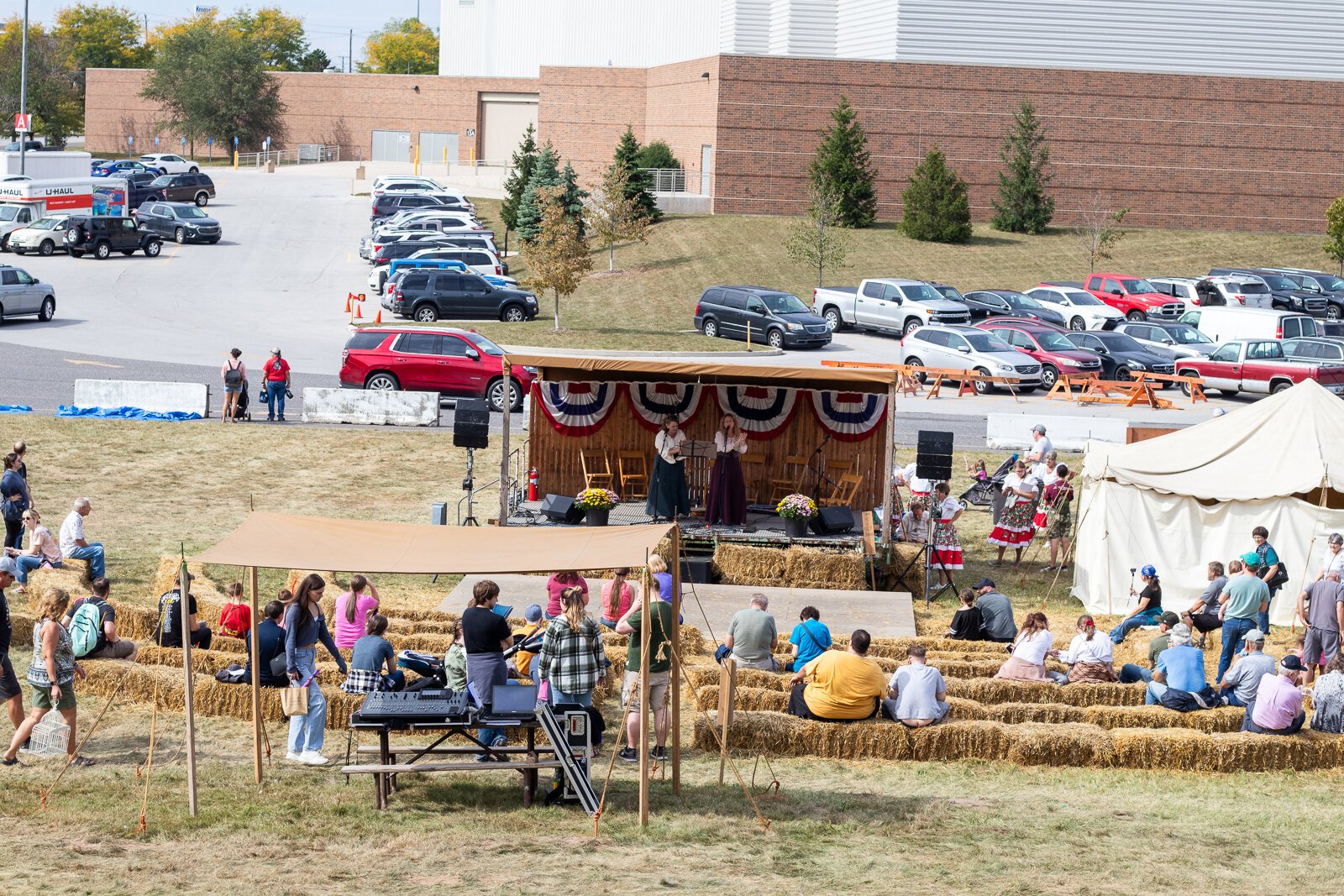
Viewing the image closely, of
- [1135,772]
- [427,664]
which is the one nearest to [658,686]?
[427,664]

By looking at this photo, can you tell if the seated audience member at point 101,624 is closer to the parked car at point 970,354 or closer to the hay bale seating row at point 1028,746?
the hay bale seating row at point 1028,746

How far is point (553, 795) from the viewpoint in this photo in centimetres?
1145

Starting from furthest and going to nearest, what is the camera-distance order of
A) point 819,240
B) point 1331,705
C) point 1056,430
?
point 819,240
point 1056,430
point 1331,705

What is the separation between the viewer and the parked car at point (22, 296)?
39625 millimetres

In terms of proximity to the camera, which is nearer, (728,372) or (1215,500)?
(1215,500)

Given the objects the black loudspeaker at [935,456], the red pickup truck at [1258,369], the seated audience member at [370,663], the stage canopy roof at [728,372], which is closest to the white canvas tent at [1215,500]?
the black loudspeaker at [935,456]

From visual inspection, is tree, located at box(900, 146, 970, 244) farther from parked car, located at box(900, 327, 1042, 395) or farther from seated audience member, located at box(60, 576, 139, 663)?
seated audience member, located at box(60, 576, 139, 663)

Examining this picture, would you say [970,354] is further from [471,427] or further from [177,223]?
[177,223]

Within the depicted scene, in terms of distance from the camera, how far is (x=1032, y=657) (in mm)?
14922

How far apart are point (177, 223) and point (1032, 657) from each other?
51.0 metres

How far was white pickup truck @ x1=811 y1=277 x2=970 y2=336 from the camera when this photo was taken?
44.5m

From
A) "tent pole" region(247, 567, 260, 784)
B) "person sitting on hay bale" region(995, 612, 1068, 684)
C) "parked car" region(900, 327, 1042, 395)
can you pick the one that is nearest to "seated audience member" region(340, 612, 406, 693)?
"tent pole" region(247, 567, 260, 784)

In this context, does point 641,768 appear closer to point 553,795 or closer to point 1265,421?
point 553,795

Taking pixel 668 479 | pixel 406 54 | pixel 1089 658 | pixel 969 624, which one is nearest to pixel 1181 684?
pixel 1089 658
